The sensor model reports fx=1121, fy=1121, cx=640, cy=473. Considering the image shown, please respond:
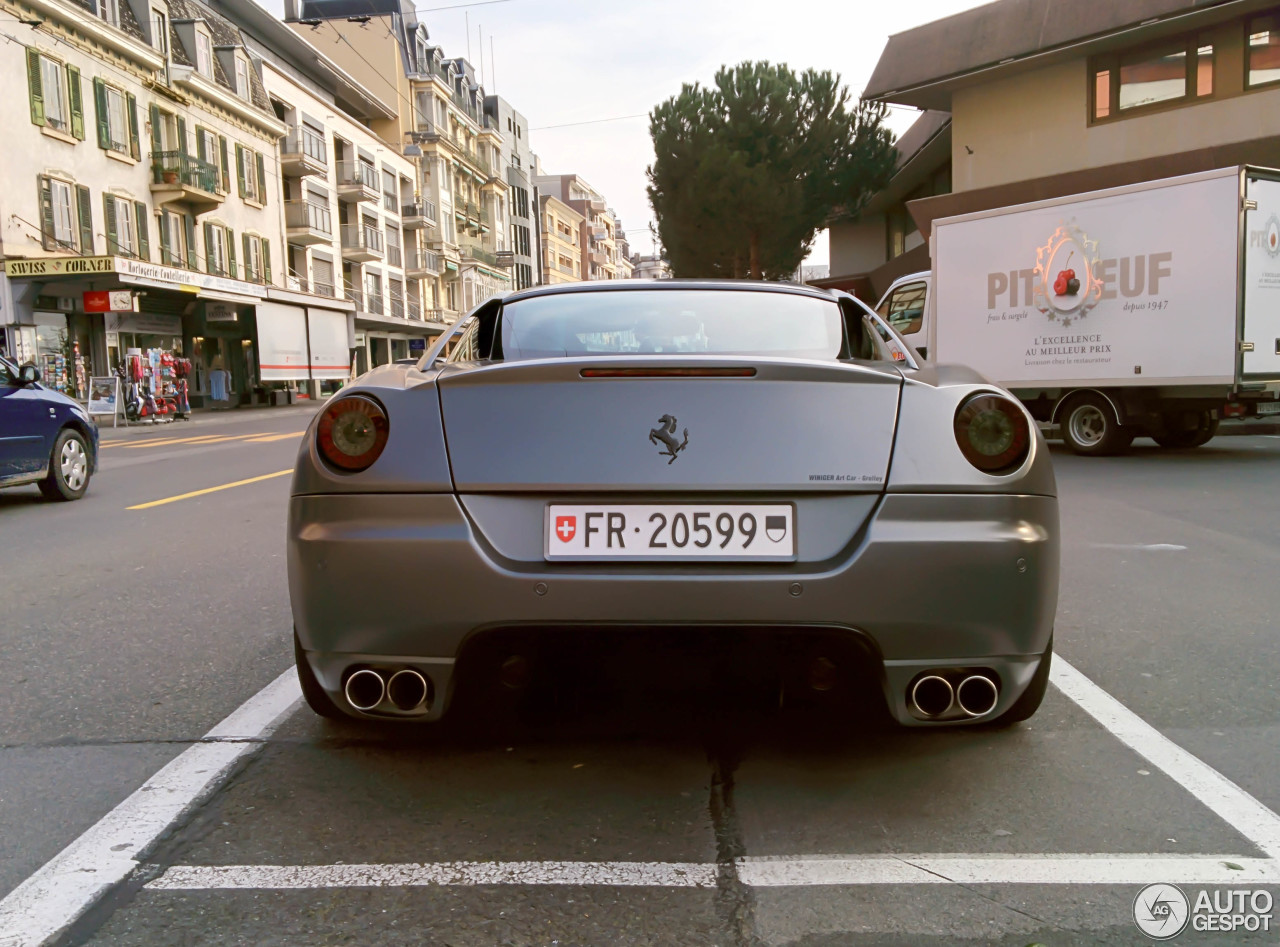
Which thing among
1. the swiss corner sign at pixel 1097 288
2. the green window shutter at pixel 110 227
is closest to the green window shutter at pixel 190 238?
the green window shutter at pixel 110 227

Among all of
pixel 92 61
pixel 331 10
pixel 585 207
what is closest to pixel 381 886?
pixel 92 61

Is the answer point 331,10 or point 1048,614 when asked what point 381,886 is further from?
point 331,10

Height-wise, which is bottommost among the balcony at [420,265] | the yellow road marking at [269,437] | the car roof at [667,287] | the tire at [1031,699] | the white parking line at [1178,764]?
the yellow road marking at [269,437]

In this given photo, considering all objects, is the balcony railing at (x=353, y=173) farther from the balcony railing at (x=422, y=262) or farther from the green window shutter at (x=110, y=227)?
the green window shutter at (x=110, y=227)

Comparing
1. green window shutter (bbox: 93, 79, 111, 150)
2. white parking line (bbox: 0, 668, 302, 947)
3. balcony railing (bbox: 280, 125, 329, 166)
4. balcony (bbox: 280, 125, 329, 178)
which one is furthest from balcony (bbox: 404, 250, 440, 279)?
white parking line (bbox: 0, 668, 302, 947)

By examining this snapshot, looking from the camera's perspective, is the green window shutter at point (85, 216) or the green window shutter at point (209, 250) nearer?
the green window shutter at point (85, 216)

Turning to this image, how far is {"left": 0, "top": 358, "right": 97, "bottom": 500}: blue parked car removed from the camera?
30.6 ft

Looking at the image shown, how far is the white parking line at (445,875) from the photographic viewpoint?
2281 millimetres

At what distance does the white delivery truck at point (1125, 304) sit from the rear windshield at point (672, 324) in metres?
9.39

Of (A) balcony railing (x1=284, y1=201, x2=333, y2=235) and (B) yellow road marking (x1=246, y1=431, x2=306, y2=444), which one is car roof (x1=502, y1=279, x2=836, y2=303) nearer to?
(B) yellow road marking (x1=246, y1=431, x2=306, y2=444)

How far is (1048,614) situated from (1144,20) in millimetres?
21783

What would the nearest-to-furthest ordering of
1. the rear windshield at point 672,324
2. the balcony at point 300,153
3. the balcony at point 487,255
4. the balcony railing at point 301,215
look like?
the rear windshield at point 672,324 → the balcony at point 300,153 → the balcony railing at point 301,215 → the balcony at point 487,255

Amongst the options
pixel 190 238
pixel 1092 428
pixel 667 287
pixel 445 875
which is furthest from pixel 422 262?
pixel 445 875

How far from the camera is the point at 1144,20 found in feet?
68.1
